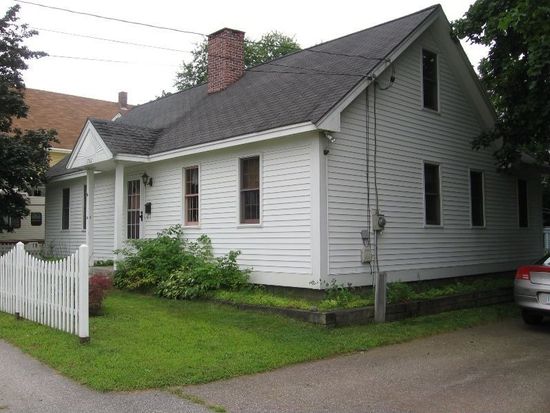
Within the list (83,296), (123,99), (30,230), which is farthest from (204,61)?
(83,296)

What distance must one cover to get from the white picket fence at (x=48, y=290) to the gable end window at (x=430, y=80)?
30.6ft

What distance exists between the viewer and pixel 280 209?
11086 millimetres

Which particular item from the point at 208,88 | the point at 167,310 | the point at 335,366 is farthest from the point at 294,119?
the point at 208,88

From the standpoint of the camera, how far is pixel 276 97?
42.2 ft

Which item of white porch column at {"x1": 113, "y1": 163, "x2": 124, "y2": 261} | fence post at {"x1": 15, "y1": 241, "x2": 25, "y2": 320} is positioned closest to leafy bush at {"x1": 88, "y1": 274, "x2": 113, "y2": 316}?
fence post at {"x1": 15, "y1": 241, "x2": 25, "y2": 320}

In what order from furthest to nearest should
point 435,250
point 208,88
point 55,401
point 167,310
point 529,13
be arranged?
point 208,88 < point 435,250 < point 167,310 < point 529,13 < point 55,401

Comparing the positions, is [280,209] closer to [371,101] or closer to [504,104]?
→ [371,101]

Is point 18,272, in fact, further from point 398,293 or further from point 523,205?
point 523,205

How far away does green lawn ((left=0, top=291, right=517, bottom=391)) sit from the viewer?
631 centimetres

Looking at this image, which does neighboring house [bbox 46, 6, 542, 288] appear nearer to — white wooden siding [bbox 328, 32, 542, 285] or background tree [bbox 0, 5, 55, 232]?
white wooden siding [bbox 328, 32, 542, 285]

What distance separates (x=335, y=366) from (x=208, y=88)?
40.2 ft

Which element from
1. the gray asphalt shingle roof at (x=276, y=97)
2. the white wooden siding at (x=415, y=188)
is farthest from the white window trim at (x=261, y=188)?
the white wooden siding at (x=415, y=188)

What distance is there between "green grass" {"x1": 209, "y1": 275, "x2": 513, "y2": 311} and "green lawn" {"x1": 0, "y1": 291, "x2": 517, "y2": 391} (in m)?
0.41

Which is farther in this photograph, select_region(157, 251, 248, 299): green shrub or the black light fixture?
the black light fixture
